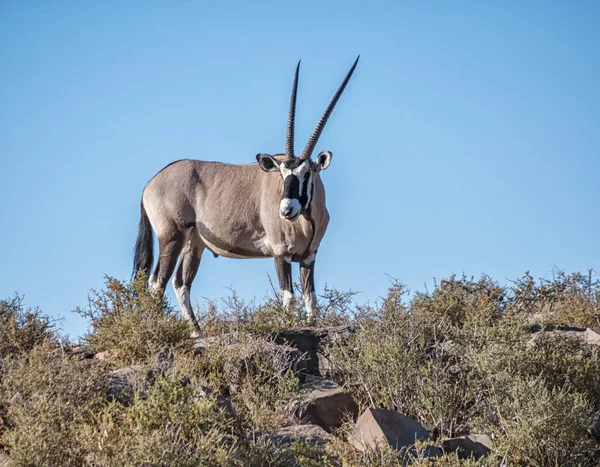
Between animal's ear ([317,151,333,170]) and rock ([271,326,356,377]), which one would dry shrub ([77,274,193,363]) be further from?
animal's ear ([317,151,333,170])

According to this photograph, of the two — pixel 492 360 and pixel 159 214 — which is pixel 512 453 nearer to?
pixel 492 360

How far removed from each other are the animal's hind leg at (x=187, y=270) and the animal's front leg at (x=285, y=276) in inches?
53.8

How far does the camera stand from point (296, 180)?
12.7 metres

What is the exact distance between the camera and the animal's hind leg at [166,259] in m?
13.0

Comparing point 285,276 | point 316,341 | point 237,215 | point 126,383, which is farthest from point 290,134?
point 126,383

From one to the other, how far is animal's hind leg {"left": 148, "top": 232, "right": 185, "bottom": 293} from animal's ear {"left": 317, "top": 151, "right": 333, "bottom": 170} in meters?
2.36

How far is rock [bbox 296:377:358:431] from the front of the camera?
8.34 metres

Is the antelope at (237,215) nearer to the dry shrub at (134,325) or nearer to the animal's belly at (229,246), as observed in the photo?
the animal's belly at (229,246)

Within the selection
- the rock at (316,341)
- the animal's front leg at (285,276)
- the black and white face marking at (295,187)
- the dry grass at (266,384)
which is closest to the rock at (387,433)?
the dry grass at (266,384)

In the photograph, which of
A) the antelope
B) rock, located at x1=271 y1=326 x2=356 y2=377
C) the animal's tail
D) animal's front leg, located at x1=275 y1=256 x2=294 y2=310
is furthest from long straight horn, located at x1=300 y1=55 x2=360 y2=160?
rock, located at x1=271 y1=326 x2=356 y2=377

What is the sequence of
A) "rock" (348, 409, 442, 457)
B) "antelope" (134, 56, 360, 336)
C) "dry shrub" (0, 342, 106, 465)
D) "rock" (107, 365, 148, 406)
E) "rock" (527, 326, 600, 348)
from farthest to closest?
"antelope" (134, 56, 360, 336)
"rock" (527, 326, 600, 348)
"rock" (107, 365, 148, 406)
"rock" (348, 409, 442, 457)
"dry shrub" (0, 342, 106, 465)

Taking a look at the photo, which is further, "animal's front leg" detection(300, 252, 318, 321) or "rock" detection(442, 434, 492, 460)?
"animal's front leg" detection(300, 252, 318, 321)

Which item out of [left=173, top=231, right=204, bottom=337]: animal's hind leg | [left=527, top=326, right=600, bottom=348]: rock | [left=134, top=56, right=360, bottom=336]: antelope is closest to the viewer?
[left=527, top=326, right=600, bottom=348]: rock

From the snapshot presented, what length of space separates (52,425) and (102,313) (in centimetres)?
332
